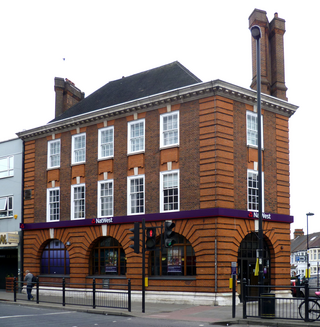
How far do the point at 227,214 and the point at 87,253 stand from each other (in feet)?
30.5

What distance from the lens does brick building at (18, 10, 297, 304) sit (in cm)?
2405

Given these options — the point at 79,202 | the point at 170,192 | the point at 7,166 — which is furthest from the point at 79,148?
the point at 170,192

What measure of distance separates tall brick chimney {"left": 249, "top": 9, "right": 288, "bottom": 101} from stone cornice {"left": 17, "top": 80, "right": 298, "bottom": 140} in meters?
1.24

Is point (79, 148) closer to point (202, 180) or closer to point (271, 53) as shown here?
point (202, 180)

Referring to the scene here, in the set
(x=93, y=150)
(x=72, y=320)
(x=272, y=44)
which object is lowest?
(x=72, y=320)

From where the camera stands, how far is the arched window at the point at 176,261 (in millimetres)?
24661

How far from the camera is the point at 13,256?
36000 mm

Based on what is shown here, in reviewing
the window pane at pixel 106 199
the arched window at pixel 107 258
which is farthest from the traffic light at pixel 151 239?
the window pane at pixel 106 199

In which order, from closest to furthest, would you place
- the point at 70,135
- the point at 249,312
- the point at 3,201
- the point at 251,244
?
the point at 249,312 → the point at 251,244 → the point at 70,135 → the point at 3,201

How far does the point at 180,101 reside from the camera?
25.5 m

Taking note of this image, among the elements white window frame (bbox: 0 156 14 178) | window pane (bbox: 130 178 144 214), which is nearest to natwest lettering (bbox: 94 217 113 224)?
window pane (bbox: 130 178 144 214)

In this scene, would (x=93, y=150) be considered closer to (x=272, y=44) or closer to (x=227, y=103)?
(x=227, y=103)

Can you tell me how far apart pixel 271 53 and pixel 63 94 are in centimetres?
1550

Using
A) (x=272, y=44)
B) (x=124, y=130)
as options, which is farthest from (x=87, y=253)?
(x=272, y=44)
